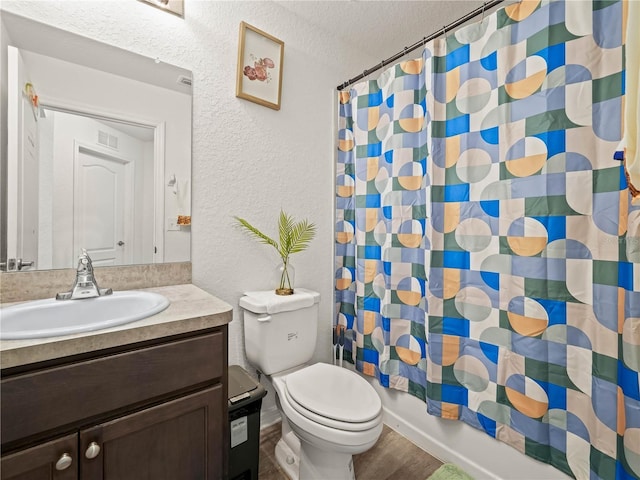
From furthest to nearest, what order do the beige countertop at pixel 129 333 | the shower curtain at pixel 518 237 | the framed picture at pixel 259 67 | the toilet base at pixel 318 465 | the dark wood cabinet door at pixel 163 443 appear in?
1. the framed picture at pixel 259 67
2. the toilet base at pixel 318 465
3. the shower curtain at pixel 518 237
4. the dark wood cabinet door at pixel 163 443
5. the beige countertop at pixel 129 333

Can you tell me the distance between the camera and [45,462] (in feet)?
2.22

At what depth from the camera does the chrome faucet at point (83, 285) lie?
3.29ft

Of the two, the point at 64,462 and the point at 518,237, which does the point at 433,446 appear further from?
the point at 64,462

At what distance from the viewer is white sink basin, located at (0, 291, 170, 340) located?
2.76 ft

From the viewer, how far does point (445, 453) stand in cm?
143

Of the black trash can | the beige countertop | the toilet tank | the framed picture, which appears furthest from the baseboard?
the framed picture

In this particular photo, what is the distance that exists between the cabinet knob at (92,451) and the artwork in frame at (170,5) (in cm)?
164

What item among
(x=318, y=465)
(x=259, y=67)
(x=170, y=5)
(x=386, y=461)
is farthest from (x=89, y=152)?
(x=386, y=461)

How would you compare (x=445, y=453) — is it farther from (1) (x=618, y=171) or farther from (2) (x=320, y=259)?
(1) (x=618, y=171)

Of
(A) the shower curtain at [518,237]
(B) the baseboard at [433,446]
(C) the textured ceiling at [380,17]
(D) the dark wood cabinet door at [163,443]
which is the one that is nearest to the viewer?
(D) the dark wood cabinet door at [163,443]

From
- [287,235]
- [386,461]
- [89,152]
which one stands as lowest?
[386,461]

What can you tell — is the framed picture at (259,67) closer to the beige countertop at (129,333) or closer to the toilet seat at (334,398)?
the beige countertop at (129,333)

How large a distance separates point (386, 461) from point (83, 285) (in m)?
1.57

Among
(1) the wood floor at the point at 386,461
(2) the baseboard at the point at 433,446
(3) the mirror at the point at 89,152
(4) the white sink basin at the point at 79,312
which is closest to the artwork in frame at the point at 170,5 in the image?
(3) the mirror at the point at 89,152
